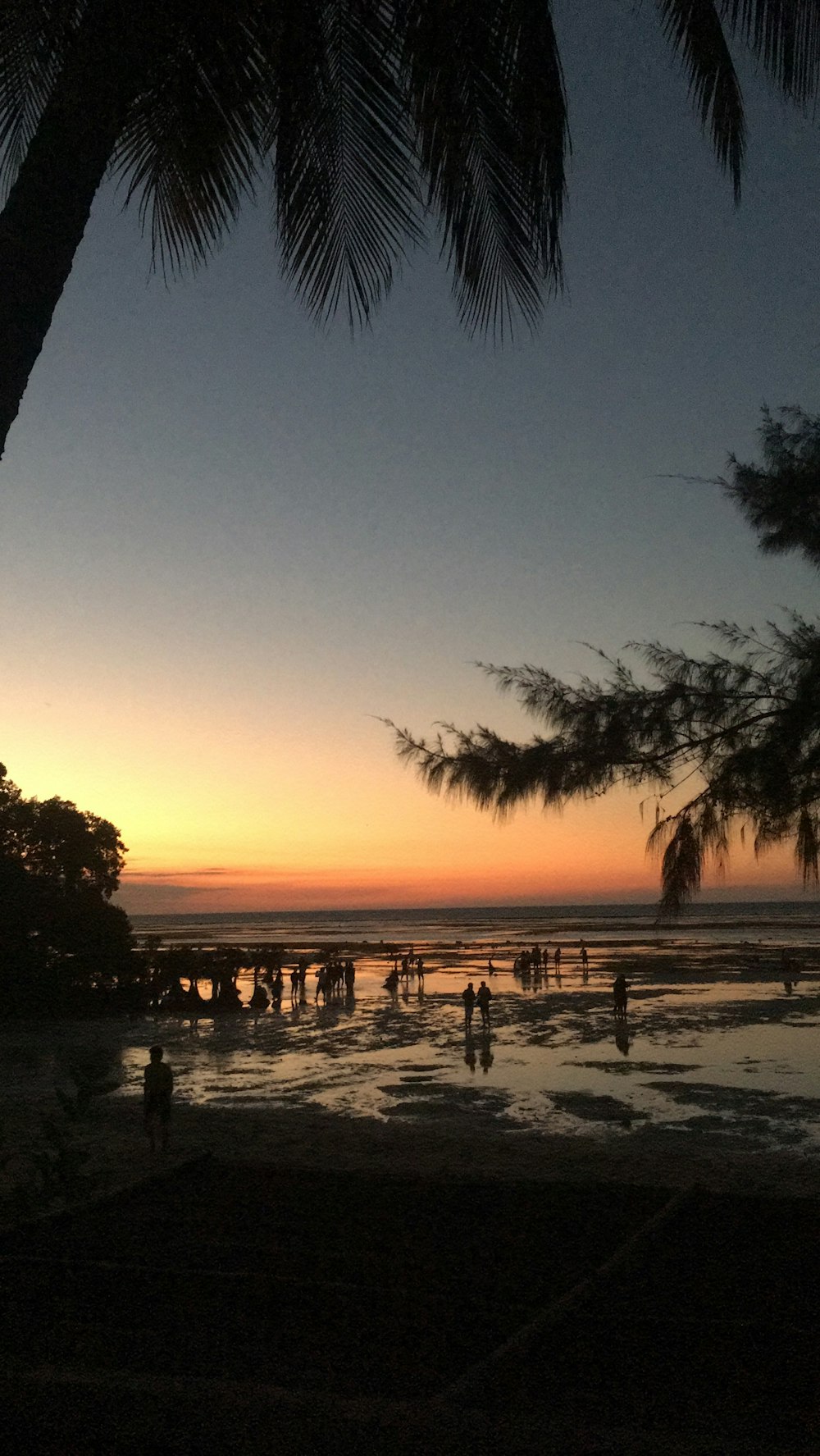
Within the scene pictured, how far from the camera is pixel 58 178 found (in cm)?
472

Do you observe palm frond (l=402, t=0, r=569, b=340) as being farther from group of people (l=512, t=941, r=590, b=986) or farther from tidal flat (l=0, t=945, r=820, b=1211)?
group of people (l=512, t=941, r=590, b=986)

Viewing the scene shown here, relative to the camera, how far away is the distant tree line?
29.8 m

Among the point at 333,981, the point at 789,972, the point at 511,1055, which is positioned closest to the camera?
the point at 511,1055

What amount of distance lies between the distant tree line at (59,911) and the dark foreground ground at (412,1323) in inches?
853

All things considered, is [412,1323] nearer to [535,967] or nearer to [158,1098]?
[158,1098]

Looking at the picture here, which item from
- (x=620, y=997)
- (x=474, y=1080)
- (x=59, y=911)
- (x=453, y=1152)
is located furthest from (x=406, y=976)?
(x=453, y=1152)

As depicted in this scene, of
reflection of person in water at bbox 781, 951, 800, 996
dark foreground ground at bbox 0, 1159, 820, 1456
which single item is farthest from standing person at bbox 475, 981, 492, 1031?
dark foreground ground at bbox 0, 1159, 820, 1456

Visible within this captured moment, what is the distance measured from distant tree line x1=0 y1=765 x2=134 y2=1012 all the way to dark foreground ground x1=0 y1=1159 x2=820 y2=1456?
21659 mm

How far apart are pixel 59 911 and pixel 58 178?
97.8ft

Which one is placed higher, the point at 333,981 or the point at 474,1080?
the point at 474,1080

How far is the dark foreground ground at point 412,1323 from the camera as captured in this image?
366 cm

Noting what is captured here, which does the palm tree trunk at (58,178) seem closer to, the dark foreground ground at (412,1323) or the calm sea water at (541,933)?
the dark foreground ground at (412,1323)

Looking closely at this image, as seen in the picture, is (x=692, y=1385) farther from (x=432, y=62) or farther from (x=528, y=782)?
(x=432, y=62)

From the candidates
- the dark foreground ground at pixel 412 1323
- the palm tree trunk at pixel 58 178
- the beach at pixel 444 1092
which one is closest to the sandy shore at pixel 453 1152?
the beach at pixel 444 1092
